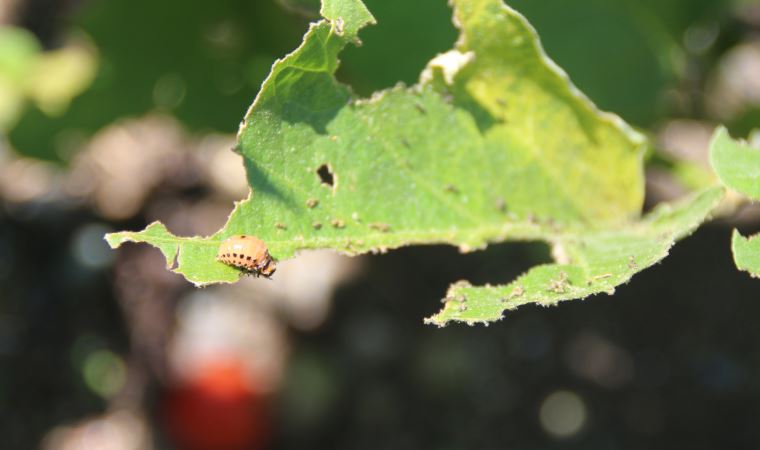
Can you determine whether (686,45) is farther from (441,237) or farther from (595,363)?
(595,363)

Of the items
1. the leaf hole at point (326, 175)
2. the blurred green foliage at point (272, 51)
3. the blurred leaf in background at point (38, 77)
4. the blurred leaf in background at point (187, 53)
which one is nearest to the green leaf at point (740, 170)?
the leaf hole at point (326, 175)

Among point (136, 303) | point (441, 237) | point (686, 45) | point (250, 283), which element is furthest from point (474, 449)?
point (441, 237)

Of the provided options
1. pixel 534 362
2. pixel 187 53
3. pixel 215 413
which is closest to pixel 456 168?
pixel 187 53

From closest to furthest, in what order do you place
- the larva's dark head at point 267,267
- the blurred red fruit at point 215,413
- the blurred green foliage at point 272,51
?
the larva's dark head at point 267,267
the blurred green foliage at point 272,51
the blurred red fruit at point 215,413

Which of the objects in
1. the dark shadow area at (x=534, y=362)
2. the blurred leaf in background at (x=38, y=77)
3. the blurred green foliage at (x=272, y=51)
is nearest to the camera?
the blurred green foliage at (x=272, y=51)

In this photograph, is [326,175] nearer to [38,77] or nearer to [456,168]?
[456,168]

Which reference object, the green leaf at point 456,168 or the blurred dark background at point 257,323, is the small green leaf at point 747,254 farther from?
the blurred dark background at point 257,323

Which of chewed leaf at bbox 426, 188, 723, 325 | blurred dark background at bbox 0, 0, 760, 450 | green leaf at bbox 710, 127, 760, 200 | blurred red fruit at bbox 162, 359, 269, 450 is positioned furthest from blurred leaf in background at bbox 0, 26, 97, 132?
green leaf at bbox 710, 127, 760, 200
